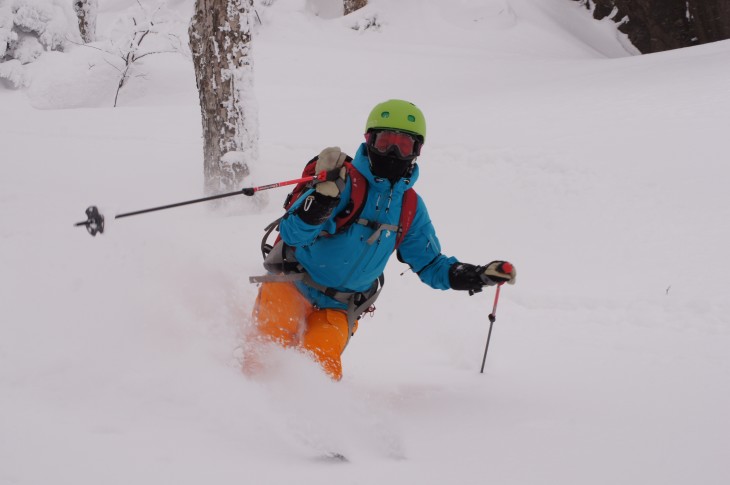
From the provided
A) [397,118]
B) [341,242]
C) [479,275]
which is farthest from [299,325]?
[397,118]

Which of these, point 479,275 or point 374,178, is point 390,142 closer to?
point 374,178

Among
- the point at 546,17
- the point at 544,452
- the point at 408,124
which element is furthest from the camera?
the point at 546,17

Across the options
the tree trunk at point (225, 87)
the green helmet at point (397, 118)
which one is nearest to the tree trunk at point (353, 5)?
the tree trunk at point (225, 87)

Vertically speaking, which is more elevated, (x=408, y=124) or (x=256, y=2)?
(x=256, y=2)

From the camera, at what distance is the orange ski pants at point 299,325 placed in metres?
3.95

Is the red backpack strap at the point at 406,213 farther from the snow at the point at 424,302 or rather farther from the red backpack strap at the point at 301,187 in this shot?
the snow at the point at 424,302

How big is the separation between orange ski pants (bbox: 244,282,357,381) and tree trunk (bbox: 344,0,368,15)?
56.2 feet

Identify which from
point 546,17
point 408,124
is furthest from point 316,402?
point 546,17

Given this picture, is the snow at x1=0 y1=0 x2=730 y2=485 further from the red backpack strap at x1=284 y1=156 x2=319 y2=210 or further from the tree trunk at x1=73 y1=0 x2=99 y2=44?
the tree trunk at x1=73 y1=0 x2=99 y2=44

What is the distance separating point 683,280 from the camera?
655 centimetres

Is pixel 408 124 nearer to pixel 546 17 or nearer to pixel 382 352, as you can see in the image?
pixel 382 352

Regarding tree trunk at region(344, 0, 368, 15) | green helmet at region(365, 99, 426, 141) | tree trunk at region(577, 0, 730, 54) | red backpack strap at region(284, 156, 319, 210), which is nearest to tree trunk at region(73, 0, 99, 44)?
tree trunk at region(344, 0, 368, 15)

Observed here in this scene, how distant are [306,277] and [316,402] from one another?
82cm

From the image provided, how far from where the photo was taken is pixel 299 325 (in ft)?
13.5
